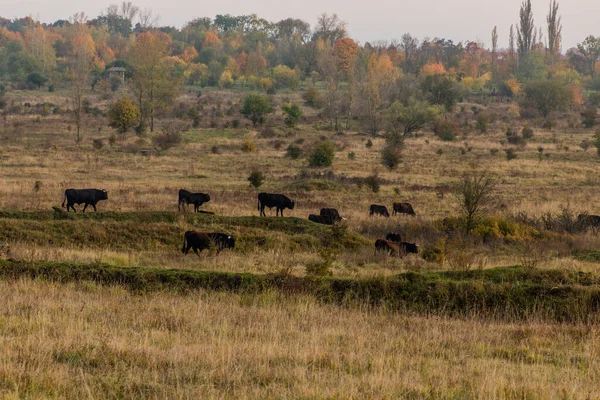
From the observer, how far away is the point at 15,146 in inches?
1823

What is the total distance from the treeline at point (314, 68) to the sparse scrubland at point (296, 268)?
297 inches

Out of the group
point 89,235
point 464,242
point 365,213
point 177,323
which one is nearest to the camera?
point 177,323

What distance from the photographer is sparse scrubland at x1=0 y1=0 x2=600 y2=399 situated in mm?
6867

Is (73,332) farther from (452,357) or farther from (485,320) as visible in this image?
(485,320)

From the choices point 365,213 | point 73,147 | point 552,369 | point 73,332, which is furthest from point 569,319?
point 73,147

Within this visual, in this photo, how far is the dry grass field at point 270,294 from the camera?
6.54 meters

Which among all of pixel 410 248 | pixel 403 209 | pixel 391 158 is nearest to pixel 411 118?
pixel 391 158

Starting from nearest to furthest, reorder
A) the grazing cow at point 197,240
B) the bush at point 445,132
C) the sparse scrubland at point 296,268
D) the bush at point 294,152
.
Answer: the sparse scrubland at point 296,268, the grazing cow at point 197,240, the bush at point 294,152, the bush at point 445,132

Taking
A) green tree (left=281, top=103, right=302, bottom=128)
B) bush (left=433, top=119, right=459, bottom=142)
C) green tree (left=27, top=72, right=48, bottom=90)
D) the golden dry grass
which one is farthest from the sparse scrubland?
green tree (left=27, top=72, right=48, bottom=90)

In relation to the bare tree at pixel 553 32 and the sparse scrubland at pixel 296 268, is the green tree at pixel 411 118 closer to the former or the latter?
the sparse scrubland at pixel 296 268

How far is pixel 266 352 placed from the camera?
7586 millimetres

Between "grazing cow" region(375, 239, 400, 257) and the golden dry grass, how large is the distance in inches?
307

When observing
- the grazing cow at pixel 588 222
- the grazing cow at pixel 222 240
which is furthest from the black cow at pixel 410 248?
the grazing cow at pixel 588 222

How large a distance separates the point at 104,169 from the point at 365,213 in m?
18.1
